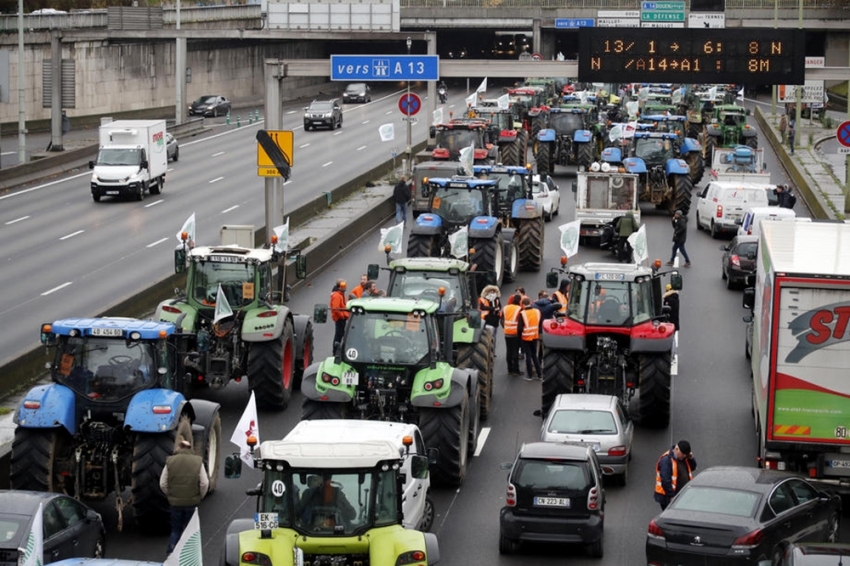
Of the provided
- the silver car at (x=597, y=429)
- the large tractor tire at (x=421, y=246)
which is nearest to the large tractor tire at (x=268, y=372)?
the silver car at (x=597, y=429)

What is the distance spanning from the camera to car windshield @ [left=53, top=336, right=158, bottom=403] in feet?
60.7

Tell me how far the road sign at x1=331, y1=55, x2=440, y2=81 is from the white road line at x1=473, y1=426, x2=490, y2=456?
1384cm

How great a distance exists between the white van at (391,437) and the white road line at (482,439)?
485 centimetres

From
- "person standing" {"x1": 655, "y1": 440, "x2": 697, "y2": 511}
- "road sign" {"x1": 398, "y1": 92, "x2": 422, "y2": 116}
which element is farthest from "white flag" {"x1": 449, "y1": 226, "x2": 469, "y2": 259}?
"road sign" {"x1": 398, "y1": 92, "x2": 422, "y2": 116}

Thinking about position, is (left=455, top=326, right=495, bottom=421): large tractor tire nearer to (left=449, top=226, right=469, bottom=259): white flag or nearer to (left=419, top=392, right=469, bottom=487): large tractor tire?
(left=419, top=392, right=469, bottom=487): large tractor tire

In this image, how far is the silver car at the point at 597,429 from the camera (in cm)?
2092

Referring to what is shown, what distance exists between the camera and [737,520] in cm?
1670

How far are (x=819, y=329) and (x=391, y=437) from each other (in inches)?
250

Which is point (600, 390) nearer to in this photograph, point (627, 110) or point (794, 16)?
point (627, 110)

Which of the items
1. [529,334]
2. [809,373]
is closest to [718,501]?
[809,373]

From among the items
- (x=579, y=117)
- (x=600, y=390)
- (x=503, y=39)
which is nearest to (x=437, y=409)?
(x=600, y=390)

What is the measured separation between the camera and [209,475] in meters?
20.2

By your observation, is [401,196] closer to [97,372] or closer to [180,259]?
[180,259]

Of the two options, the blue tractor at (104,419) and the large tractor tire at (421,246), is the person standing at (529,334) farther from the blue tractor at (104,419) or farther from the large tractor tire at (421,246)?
the blue tractor at (104,419)
